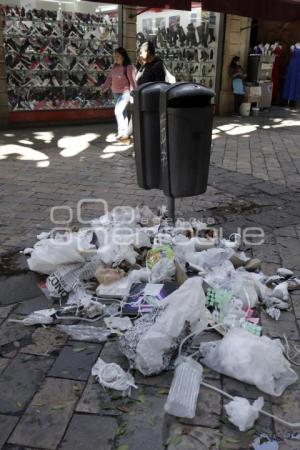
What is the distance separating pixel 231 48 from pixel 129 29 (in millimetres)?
3149

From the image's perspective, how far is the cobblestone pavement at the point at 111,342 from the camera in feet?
6.82

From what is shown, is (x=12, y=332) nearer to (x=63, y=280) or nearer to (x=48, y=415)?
(x=63, y=280)

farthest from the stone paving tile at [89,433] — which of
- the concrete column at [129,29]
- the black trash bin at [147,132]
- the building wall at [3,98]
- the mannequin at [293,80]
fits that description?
the mannequin at [293,80]

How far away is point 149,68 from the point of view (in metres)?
7.41

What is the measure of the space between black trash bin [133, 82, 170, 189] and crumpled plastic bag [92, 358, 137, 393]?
5.54ft

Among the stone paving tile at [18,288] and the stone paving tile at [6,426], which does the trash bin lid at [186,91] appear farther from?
the stone paving tile at [6,426]

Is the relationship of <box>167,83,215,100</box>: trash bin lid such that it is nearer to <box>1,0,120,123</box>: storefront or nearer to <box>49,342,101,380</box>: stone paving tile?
<box>49,342,101,380</box>: stone paving tile

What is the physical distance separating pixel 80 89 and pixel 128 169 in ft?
14.8

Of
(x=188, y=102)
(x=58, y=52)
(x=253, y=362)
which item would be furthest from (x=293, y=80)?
(x=253, y=362)

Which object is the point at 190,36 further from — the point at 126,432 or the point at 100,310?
the point at 126,432

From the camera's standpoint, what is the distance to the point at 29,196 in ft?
17.6

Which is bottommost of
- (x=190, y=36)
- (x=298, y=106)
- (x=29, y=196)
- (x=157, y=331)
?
(x=298, y=106)

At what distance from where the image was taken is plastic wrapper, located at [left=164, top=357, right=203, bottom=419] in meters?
2.17

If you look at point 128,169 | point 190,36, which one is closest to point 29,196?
point 128,169
